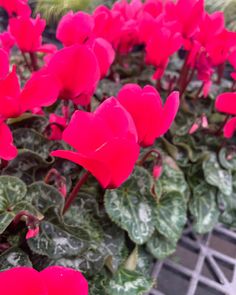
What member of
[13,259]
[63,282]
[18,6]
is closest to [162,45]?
[18,6]

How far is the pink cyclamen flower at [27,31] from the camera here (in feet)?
3.11

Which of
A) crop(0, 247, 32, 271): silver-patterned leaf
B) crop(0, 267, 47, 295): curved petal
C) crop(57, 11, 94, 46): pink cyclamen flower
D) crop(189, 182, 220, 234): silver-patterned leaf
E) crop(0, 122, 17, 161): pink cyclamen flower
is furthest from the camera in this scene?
crop(189, 182, 220, 234): silver-patterned leaf

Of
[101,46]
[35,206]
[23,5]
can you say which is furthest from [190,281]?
[23,5]

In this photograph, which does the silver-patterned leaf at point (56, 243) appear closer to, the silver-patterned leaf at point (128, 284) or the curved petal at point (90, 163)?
the silver-patterned leaf at point (128, 284)

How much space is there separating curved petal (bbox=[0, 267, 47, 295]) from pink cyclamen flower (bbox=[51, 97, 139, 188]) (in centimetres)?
17

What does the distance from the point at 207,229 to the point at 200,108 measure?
1.38 ft

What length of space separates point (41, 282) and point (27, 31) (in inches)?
26.4

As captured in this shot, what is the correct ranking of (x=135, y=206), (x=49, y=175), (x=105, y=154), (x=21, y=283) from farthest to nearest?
(x=135, y=206) < (x=49, y=175) < (x=105, y=154) < (x=21, y=283)

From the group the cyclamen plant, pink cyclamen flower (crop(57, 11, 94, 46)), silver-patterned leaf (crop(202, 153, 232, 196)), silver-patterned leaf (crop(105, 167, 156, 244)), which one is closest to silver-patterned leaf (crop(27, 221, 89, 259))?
the cyclamen plant

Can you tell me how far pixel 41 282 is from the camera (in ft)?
1.44

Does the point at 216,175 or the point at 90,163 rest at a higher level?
the point at 90,163

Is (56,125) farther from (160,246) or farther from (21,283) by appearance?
(21,283)

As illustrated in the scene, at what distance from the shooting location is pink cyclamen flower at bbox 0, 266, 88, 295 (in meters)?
0.43

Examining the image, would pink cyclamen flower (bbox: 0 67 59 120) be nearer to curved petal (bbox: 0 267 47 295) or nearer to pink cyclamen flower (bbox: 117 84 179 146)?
pink cyclamen flower (bbox: 117 84 179 146)
